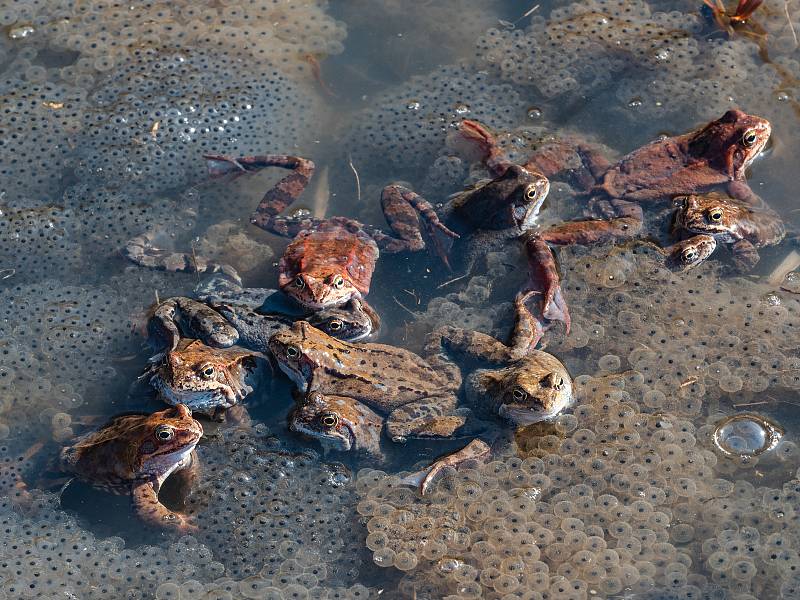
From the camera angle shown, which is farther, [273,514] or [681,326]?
[681,326]

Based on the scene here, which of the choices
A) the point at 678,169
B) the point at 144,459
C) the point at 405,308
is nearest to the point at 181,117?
the point at 405,308

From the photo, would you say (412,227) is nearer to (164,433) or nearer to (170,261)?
(170,261)

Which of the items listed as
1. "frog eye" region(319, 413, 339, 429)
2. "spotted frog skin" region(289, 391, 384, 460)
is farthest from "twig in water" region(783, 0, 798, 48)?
"frog eye" region(319, 413, 339, 429)

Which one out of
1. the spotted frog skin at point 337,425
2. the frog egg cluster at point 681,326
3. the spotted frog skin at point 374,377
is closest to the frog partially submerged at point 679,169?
the frog egg cluster at point 681,326

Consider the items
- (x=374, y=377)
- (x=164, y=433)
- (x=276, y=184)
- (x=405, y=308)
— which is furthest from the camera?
(x=276, y=184)

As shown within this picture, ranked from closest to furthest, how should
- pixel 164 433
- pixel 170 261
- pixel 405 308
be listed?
pixel 164 433
pixel 405 308
pixel 170 261

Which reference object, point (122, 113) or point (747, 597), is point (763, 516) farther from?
point (122, 113)

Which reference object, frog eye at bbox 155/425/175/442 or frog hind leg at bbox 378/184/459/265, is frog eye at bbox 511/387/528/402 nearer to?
frog hind leg at bbox 378/184/459/265
